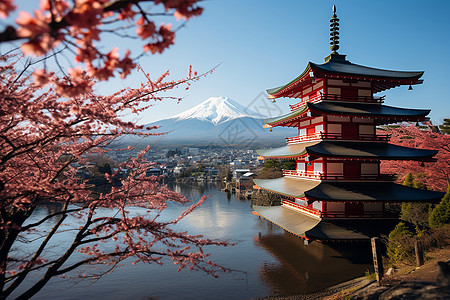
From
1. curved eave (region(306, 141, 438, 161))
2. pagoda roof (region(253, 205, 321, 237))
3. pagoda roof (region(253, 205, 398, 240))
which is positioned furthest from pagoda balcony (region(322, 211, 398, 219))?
curved eave (region(306, 141, 438, 161))

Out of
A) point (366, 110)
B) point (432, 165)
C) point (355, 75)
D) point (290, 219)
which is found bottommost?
point (290, 219)

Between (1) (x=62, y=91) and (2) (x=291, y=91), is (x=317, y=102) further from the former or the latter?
(1) (x=62, y=91)

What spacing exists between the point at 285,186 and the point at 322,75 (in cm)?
630

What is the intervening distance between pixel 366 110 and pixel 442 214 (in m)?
5.89

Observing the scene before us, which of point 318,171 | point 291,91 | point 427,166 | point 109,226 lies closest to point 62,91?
point 109,226

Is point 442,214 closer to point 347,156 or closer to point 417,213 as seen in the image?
point 417,213

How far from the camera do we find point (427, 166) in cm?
1920

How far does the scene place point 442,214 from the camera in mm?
12531

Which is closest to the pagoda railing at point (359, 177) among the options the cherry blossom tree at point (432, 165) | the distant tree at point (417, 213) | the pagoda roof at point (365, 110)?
the pagoda roof at point (365, 110)

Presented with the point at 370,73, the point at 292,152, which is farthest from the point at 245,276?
the point at 370,73

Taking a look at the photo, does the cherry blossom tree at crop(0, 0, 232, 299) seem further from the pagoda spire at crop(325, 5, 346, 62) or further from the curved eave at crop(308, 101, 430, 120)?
the pagoda spire at crop(325, 5, 346, 62)

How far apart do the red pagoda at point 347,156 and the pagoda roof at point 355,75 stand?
0.04m

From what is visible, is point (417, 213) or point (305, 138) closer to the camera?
point (305, 138)

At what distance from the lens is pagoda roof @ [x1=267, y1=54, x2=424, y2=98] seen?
43.3 ft
